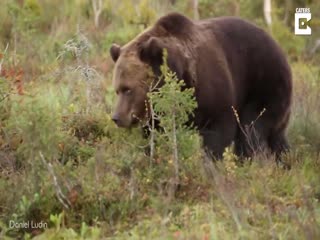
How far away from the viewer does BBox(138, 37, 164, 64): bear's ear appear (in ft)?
23.3

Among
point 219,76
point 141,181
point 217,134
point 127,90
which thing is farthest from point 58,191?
point 219,76

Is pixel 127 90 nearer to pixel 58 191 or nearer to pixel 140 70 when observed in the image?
pixel 140 70

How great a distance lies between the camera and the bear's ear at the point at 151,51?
7113 mm

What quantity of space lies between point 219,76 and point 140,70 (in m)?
0.84

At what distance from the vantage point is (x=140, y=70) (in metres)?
7.19

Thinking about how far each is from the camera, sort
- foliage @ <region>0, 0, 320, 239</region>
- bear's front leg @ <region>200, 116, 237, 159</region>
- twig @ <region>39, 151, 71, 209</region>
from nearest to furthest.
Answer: foliage @ <region>0, 0, 320, 239</region>
twig @ <region>39, 151, 71, 209</region>
bear's front leg @ <region>200, 116, 237, 159</region>

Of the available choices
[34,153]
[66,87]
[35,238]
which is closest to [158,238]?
[35,238]

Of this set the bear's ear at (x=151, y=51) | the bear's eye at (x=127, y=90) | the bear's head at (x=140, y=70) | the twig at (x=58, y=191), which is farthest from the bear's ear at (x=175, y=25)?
Result: the twig at (x=58, y=191)

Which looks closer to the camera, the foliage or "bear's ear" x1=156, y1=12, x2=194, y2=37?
the foliage

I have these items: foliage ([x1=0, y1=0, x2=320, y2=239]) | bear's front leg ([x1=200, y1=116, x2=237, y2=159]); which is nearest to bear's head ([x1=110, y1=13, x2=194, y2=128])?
foliage ([x1=0, y1=0, x2=320, y2=239])

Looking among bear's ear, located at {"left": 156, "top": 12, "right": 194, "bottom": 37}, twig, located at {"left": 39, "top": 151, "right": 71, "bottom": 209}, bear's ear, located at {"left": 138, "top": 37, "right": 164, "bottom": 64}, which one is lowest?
twig, located at {"left": 39, "top": 151, "right": 71, "bottom": 209}

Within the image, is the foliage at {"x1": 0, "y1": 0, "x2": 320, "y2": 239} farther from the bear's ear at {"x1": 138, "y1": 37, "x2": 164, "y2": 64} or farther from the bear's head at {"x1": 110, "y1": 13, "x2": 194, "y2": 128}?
the bear's ear at {"x1": 138, "y1": 37, "x2": 164, "y2": 64}

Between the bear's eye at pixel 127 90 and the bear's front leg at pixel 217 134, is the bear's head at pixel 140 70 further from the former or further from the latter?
the bear's front leg at pixel 217 134

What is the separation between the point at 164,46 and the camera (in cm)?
723
